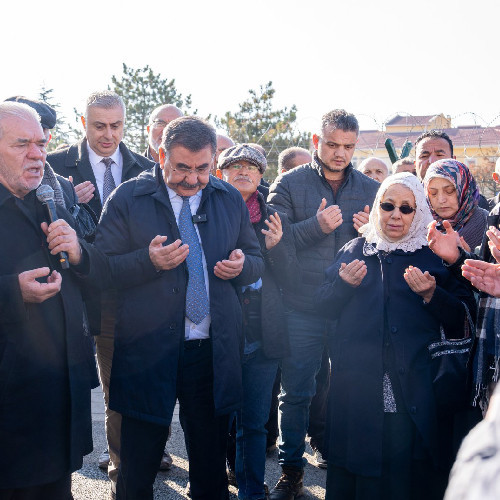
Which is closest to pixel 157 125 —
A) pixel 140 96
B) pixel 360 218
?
pixel 360 218

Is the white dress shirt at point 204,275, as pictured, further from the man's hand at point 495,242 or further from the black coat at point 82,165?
the man's hand at point 495,242

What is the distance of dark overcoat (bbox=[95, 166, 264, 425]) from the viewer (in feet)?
11.0

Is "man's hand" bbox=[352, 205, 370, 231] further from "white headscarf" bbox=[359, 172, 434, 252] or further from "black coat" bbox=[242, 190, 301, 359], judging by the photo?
"white headscarf" bbox=[359, 172, 434, 252]

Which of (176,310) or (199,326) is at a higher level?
(176,310)

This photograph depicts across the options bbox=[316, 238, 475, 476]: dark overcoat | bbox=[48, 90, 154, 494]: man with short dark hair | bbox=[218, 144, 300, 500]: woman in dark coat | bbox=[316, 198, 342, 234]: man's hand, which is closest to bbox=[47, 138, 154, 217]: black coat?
bbox=[48, 90, 154, 494]: man with short dark hair

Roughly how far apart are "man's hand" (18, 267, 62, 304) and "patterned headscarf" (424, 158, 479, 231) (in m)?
2.48

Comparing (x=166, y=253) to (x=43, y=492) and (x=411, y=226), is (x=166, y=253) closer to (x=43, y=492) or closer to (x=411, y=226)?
(x=43, y=492)

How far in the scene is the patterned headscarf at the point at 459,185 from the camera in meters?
4.24

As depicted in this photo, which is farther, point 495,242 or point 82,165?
point 82,165

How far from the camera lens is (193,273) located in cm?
352

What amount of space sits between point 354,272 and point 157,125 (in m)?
2.83

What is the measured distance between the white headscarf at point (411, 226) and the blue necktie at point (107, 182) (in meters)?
1.88

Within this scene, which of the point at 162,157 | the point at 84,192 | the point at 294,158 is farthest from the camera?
the point at 294,158

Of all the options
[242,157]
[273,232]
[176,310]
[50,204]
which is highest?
[242,157]
